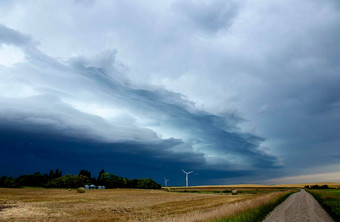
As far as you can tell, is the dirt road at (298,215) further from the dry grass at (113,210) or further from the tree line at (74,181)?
the tree line at (74,181)

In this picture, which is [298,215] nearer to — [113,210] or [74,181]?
[113,210]

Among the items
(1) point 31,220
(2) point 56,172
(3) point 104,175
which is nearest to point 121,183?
(3) point 104,175

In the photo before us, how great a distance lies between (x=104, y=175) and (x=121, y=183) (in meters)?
16.7

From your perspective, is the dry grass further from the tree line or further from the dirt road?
the tree line

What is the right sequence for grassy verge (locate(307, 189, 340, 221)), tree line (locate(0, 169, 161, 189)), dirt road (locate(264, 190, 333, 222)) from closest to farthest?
dirt road (locate(264, 190, 333, 222)), grassy verge (locate(307, 189, 340, 221)), tree line (locate(0, 169, 161, 189))

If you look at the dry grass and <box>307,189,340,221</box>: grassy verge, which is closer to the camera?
the dry grass

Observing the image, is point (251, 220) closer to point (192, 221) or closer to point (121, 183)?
point (192, 221)

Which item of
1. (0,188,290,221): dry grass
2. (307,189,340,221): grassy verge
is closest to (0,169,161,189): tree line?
(0,188,290,221): dry grass

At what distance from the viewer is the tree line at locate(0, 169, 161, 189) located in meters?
149

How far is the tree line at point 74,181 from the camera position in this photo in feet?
490

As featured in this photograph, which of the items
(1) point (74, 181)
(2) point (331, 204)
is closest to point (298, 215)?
(2) point (331, 204)

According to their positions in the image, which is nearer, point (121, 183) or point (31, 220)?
point (31, 220)

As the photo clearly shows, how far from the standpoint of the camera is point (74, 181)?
15362 cm

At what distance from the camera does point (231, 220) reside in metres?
19.6
